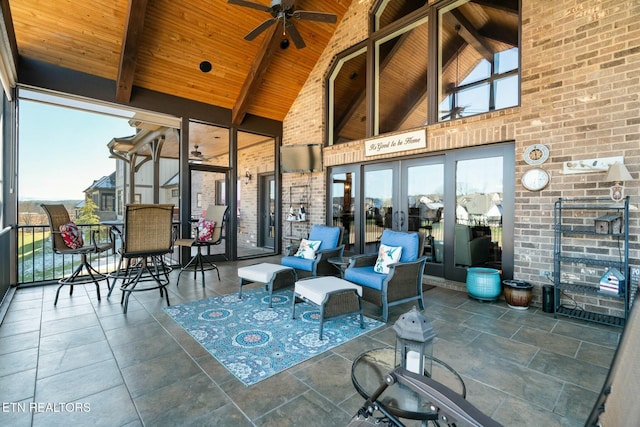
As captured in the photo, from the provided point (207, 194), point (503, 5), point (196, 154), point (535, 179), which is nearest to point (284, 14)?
point (503, 5)

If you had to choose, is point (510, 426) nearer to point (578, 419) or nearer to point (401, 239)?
point (578, 419)

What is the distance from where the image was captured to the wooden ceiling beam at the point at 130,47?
4.31 meters

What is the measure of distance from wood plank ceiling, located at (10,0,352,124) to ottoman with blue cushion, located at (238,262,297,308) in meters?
4.04

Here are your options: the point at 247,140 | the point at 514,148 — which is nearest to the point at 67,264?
the point at 247,140

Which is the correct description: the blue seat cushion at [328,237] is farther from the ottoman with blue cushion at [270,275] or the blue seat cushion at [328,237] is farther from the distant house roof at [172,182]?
the distant house roof at [172,182]

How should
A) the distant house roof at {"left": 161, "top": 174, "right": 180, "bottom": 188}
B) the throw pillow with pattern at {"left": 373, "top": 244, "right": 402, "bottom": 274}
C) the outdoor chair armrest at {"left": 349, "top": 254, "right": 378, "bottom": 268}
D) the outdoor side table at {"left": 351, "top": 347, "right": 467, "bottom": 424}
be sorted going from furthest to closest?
the distant house roof at {"left": 161, "top": 174, "right": 180, "bottom": 188} < the outdoor chair armrest at {"left": 349, "top": 254, "right": 378, "bottom": 268} < the throw pillow with pattern at {"left": 373, "top": 244, "right": 402, "bottom": 274} < the outdoor side table at {"left": 351, "top": 347, "right": 467, "bottom": 424}

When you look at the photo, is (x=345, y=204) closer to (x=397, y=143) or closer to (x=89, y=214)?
(x=397, y=143)

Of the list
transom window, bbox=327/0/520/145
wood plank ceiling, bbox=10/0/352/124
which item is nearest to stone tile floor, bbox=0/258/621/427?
transom window, bbox=327/0/520/145

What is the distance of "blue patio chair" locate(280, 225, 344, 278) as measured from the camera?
431 cm

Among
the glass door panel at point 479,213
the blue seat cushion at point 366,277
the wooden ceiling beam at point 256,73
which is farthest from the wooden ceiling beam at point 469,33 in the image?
the blue seat cushion at point 366,277

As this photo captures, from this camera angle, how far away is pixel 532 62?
382cm

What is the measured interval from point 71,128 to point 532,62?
7.44 m

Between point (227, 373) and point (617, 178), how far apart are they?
13.5 feet

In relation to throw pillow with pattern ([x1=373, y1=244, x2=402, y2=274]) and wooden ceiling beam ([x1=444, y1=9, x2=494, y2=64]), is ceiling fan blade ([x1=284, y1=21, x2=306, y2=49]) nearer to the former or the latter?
wooden ceiling beam ([x1=444, y1=9, x2=494, y2=64])
